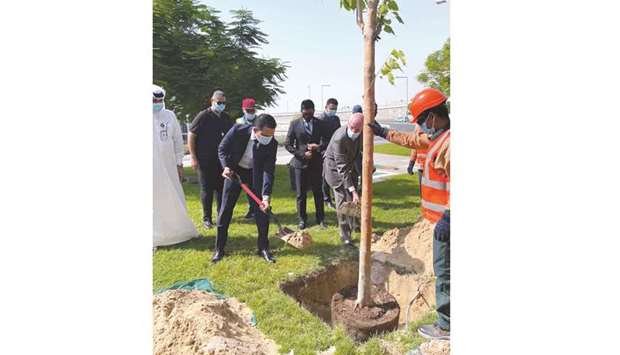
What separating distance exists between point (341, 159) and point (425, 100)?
2.17 meters

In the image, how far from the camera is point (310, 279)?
4.14 metres

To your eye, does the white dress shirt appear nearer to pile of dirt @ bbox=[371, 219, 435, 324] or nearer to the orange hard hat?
pile of dirt @ bbox=[371, 219, 435, 324]

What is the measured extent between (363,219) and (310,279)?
1.45 metres

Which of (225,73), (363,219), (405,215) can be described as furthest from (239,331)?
(225,73)

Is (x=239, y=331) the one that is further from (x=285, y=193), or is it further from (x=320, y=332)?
(x=285, y=193)

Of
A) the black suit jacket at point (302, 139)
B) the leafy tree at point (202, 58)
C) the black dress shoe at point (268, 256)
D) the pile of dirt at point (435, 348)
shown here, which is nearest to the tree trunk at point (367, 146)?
the pile of dirt at point (435, 348)

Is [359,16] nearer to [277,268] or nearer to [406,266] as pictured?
[277,268]

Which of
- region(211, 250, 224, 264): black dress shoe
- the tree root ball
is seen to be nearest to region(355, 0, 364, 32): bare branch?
the tree root ball

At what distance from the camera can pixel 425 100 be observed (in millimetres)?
2688

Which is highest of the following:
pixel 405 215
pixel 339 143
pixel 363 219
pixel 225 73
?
pixel 225 73

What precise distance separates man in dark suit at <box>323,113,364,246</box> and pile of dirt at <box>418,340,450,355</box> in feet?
7.12

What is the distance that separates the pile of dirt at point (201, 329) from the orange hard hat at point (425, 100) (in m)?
1.89

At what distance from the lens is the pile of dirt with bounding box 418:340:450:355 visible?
2693 millimetres

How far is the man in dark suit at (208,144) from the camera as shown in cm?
544
